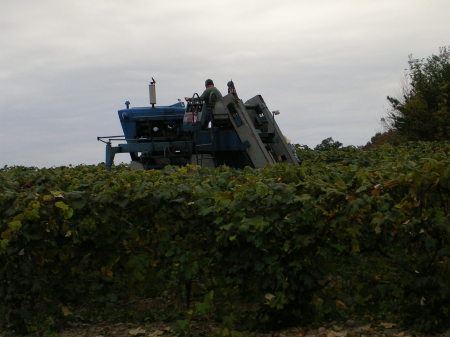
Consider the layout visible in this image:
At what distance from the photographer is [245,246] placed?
6223 mm

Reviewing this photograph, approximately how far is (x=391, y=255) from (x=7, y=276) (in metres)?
3.62

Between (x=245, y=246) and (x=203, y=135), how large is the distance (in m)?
7.56

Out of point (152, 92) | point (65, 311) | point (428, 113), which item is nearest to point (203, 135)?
point (152, 92)

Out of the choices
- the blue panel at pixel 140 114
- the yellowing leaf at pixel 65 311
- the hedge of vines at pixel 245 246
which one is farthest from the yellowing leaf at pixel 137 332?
the blue panel at pixel 140 114

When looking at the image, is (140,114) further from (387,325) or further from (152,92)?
(387,325)

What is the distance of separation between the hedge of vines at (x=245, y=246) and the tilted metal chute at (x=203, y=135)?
223 inches

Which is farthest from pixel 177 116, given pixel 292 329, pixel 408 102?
pixel 408 102

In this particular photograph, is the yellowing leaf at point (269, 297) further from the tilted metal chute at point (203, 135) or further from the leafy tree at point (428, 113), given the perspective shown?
the leafy tree at point (428, 113)

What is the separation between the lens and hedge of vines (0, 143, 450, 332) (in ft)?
19.3

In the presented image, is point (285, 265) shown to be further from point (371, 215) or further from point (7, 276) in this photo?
point (7, 276)

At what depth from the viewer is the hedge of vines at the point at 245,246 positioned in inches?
232

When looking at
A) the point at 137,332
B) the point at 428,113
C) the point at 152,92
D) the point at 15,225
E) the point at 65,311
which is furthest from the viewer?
the point at 428,113

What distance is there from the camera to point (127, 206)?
6688 mm

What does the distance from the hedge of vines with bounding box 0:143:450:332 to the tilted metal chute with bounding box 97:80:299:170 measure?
5662 millimetres
